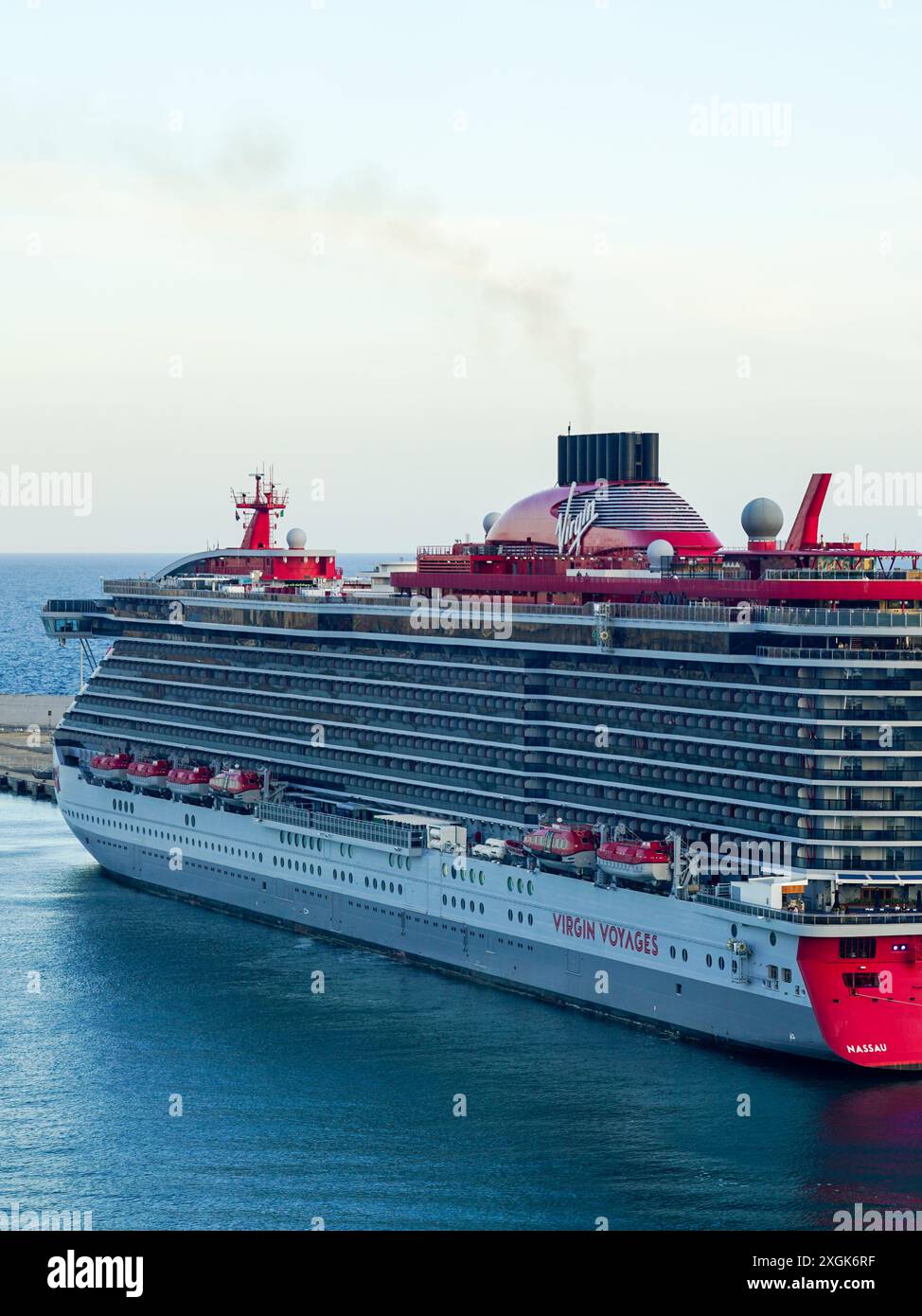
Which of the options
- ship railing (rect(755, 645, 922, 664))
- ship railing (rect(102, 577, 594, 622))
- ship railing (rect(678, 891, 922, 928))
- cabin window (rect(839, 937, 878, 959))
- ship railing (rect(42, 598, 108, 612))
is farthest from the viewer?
ship railing (rect(42, 598, 108, 612))

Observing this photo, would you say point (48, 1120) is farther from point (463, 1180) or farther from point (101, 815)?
point (101, 815)

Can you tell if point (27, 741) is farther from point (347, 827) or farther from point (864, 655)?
point (864, 655)

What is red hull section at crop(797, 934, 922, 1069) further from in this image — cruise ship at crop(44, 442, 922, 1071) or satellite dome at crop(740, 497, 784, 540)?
satellite dome at crop(740, 497, 784, 540)

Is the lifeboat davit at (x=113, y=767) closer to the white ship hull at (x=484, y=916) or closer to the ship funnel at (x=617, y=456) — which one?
the white ship hull at (x=484, y=916)

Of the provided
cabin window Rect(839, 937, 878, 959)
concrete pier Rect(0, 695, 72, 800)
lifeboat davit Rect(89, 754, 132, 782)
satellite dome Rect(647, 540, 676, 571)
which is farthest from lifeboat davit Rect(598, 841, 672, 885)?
concrete pier Rect(0, 695, 72, 800)

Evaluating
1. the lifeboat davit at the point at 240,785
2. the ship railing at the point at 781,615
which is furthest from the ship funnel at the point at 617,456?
the lifeboat davit at the point at 240,785

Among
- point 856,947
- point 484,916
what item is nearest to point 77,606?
point 484,916
